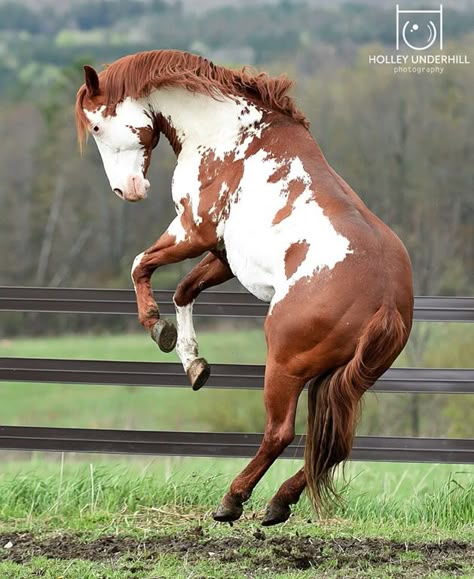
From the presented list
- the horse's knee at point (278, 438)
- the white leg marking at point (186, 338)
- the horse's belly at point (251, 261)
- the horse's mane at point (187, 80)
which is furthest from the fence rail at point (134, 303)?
the horse's knee at point (278, 438)

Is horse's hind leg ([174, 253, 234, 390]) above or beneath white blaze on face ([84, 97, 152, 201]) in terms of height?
beneath

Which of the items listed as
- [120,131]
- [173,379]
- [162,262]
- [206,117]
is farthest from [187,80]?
[173,379]

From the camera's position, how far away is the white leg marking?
473cm

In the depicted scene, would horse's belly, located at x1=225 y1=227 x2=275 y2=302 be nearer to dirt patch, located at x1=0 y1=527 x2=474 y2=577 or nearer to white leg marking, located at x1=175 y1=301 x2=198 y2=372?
white leg marking, located at x1=175 y1=301 x2=198 y2=372

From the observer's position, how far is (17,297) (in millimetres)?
5910

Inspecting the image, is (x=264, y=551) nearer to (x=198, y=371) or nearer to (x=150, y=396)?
(x=198, y=371)

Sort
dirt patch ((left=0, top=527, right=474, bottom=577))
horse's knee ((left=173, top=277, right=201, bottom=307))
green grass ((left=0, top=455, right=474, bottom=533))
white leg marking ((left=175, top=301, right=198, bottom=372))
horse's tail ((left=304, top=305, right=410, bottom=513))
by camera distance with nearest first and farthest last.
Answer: horse's tail ((left=304, top=305, right=410, bottom=513)), dirt patch ((left=0, top=527, right=474, bottom=577)), white leg marking ((left=175, top=301, right=198, bottom=372)), horse's knee ((left=173, top=277, right=201, bottom=307)), green grass ((left=0, top=455, right=474, bottom=533))

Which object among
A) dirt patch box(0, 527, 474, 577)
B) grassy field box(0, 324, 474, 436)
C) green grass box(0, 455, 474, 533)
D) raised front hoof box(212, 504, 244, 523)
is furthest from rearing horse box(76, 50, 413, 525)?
grassy field box(0, 324, 474, 436)

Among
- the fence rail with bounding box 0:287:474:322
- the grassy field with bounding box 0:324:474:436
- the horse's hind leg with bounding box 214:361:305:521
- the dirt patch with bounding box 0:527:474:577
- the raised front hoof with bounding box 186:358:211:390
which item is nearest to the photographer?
the horse's hind leg with bounding box 214:361:305:521

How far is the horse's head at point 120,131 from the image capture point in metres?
4.73

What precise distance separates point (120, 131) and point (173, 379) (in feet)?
5.52

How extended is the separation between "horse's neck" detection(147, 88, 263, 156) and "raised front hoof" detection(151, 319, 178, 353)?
84cm

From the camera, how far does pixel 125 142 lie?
474 centimetres

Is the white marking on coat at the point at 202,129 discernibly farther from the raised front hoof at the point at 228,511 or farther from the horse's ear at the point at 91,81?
the raised front hoof at the point at 228,511
